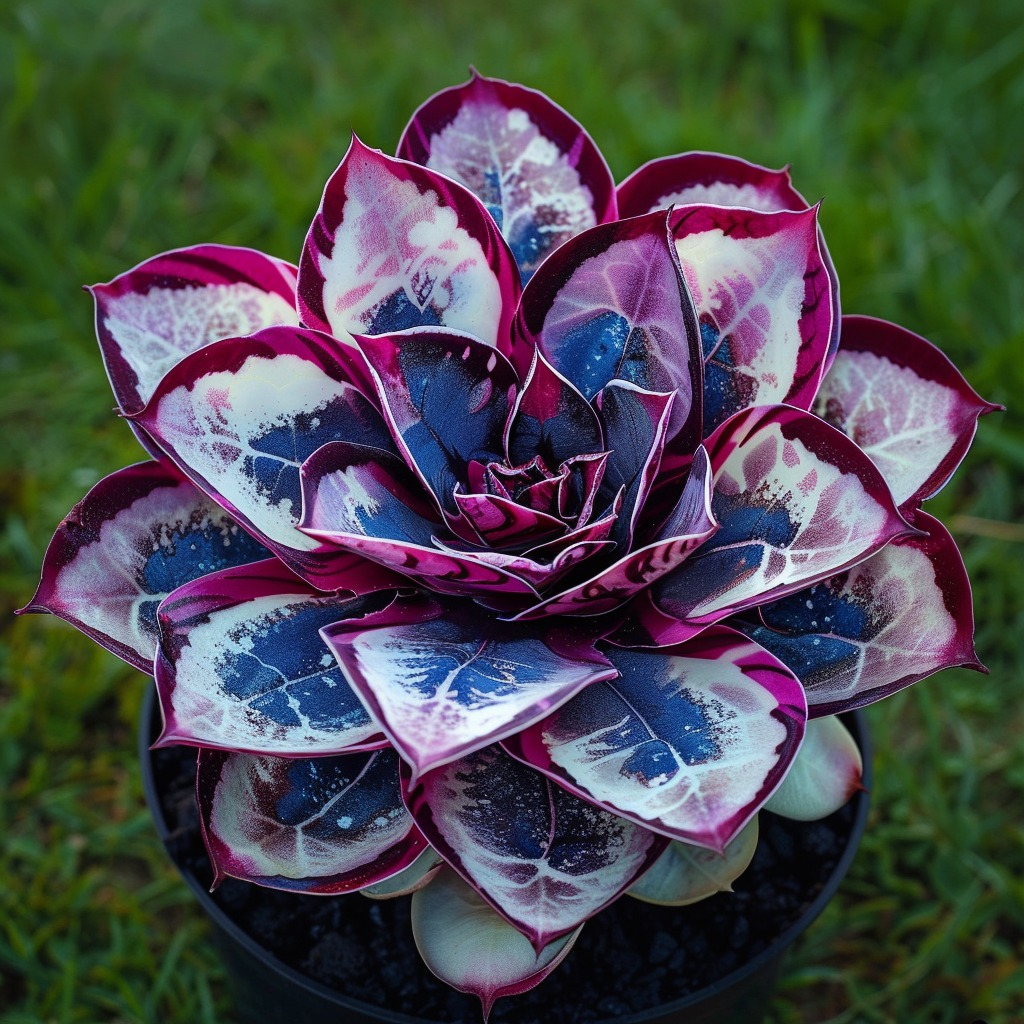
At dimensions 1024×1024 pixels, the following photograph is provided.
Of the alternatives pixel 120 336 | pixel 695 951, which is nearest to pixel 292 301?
pixel 120 336

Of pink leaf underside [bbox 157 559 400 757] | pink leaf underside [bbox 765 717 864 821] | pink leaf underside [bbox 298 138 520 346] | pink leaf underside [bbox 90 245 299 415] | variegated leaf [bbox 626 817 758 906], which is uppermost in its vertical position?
pink leaf underside [bbox 298 138 520 346]

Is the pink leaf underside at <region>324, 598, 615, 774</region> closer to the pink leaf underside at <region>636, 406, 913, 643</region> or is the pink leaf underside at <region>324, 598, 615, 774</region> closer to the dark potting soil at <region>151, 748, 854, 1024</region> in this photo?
the pink leaf underside at <region>636, 406, 913, 643</region>

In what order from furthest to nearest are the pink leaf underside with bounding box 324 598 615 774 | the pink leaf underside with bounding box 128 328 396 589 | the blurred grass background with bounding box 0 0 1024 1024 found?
1. the blurred grass background with bounding box 0 0 1024 1024
2. the pink leaf underside with bounding box 128 328 396 589
3. the pink leaf underside with bounding box 324 598 615 774

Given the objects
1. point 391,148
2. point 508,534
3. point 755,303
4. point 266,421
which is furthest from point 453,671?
point 391,148

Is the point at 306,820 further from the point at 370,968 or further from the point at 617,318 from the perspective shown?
the point at 617,318

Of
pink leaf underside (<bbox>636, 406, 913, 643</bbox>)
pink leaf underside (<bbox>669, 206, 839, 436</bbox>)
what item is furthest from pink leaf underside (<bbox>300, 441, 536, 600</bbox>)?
pink leaf underside (<bbox>669, 206, 839, 436</bbox>)

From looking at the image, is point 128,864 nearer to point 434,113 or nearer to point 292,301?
point 292,301

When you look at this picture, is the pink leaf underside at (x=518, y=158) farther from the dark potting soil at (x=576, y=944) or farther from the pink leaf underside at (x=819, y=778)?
the dark potting soil at (x=576, y=944)

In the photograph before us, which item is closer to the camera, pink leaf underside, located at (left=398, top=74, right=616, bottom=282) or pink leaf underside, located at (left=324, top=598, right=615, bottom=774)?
pink leaf underside, located at (left=324, top=598, right=615, bottom=774)
